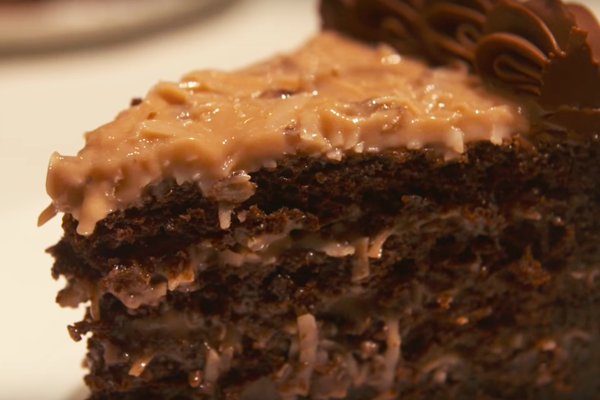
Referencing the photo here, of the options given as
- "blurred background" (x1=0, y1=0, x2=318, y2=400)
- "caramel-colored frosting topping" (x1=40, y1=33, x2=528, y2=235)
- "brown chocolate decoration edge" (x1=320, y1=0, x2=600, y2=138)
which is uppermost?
"brown chocolate decoration edge" (x1=320, y1=0, x2=600, y2=138)

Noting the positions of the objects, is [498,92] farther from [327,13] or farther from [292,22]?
[292,22]

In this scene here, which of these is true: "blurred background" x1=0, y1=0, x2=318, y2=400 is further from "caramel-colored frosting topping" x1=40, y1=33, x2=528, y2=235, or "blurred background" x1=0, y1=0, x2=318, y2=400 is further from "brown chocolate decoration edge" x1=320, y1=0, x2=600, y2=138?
"brown chocolate decoration edge" x1=320, y1=0, x2=600, y2=138

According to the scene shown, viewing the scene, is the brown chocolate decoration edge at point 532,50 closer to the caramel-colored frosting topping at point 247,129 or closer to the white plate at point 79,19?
the caramel-colored frosting topping at point 247,129

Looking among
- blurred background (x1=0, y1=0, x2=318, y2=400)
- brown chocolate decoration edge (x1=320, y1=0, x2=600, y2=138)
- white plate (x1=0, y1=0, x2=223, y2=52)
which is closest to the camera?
brown chocolate decoration edge (x1=320, y1=0, x2=600, y2=138)

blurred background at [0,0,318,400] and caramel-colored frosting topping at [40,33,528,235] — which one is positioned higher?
caramel-colored frosting topping at [40,33,528,235]

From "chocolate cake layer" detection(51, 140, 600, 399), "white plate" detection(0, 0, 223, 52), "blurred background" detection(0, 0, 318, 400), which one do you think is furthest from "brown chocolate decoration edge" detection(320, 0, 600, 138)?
"white plate" detection(0, 0, 223, 52)

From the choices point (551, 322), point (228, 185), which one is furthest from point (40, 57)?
point (551, 322)

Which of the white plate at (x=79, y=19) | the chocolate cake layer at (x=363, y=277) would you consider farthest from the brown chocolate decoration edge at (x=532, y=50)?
the white plate at (x=79, y=19)
